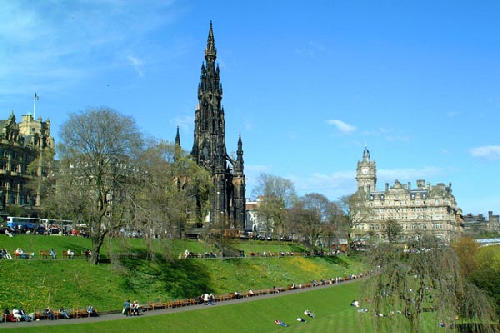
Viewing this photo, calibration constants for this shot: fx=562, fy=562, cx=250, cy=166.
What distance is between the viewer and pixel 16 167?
8544 cm

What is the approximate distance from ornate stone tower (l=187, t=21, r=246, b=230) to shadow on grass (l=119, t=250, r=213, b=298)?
44.4 m

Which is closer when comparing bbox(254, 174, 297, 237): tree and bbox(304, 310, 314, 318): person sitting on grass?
bbox(304, 310, 314, 318): person sitting on grass

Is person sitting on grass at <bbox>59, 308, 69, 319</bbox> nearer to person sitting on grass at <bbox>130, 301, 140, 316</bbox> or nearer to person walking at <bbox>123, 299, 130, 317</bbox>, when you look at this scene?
person walking at <bbox>123, 299, 130, 317</bbox>

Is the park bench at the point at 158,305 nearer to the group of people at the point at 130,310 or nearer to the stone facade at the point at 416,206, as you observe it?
the group of people at the point at 130,310

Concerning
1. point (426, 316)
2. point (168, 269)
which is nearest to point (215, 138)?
point (168, 269)

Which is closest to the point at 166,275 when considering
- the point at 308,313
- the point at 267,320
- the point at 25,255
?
the point at 267,320

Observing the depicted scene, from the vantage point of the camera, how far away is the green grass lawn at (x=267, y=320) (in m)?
37.0

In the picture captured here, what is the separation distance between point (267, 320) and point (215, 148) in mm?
A: 62989

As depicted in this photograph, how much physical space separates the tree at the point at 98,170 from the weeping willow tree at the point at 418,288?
2489 centimetres

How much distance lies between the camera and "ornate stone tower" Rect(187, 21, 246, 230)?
106188 mm

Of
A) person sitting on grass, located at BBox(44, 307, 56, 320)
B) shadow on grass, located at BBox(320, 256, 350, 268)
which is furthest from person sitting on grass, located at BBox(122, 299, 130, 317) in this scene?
shadow on grass, located at BBox(320, 256, 350, 268)

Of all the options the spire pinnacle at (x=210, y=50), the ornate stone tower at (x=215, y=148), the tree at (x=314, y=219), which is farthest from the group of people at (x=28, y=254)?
the spire pinnacle at (x=210, y=50)

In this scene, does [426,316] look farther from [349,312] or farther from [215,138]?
[215,138]

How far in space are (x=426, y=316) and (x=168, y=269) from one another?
87.7ft
